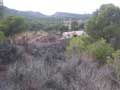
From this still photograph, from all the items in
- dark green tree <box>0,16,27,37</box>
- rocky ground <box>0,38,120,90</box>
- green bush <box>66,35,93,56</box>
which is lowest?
dark green tree <box>0,16,27,37</box>

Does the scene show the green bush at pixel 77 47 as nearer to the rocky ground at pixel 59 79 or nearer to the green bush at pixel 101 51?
the green bush at pixel 101 51

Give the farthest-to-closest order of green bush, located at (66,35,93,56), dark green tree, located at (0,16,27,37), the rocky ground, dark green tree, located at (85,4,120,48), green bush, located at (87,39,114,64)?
dark green tree, located at (0,16,27,37), dark green tree, located at (85,4,120,48), green bush, located at (66,35,93,56), green bush, located at (87,39,114,64), the rocky ground

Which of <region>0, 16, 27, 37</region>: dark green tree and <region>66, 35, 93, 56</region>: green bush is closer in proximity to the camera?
<region>66, 35, 93, 56</region>: green bush

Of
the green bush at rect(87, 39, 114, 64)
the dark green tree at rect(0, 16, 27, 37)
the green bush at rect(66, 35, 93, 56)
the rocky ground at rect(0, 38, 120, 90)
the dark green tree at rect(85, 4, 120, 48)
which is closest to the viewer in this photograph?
the rocky ground at rect(0, 38, 120, 90)

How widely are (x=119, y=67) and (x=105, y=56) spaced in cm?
483

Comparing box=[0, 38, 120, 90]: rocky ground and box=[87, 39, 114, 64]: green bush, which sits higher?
box=[0, 38, 120, 90]: rocky ground

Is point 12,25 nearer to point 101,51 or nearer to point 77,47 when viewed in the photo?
point 77,47

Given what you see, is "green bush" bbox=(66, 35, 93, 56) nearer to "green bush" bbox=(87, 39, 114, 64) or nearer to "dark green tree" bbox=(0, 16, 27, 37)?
"green bush" bbox=(87, 39, 114, 64)

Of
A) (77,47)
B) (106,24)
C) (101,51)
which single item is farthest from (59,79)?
(106,24)

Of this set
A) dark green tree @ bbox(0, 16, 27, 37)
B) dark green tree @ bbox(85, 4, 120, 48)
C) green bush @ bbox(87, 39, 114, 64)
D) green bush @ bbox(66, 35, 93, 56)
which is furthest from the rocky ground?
dark green tree @ bbox(0, 16, 27, 37)

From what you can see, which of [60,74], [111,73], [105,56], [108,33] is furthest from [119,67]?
[108,33]

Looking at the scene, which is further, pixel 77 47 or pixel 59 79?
pixel 77 47

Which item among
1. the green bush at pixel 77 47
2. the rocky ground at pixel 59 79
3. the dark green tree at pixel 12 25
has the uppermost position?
the rocky ground at pixel 59 79

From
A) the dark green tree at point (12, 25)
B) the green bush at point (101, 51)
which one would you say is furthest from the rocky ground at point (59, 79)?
the dark green tree at point (12, 25)
